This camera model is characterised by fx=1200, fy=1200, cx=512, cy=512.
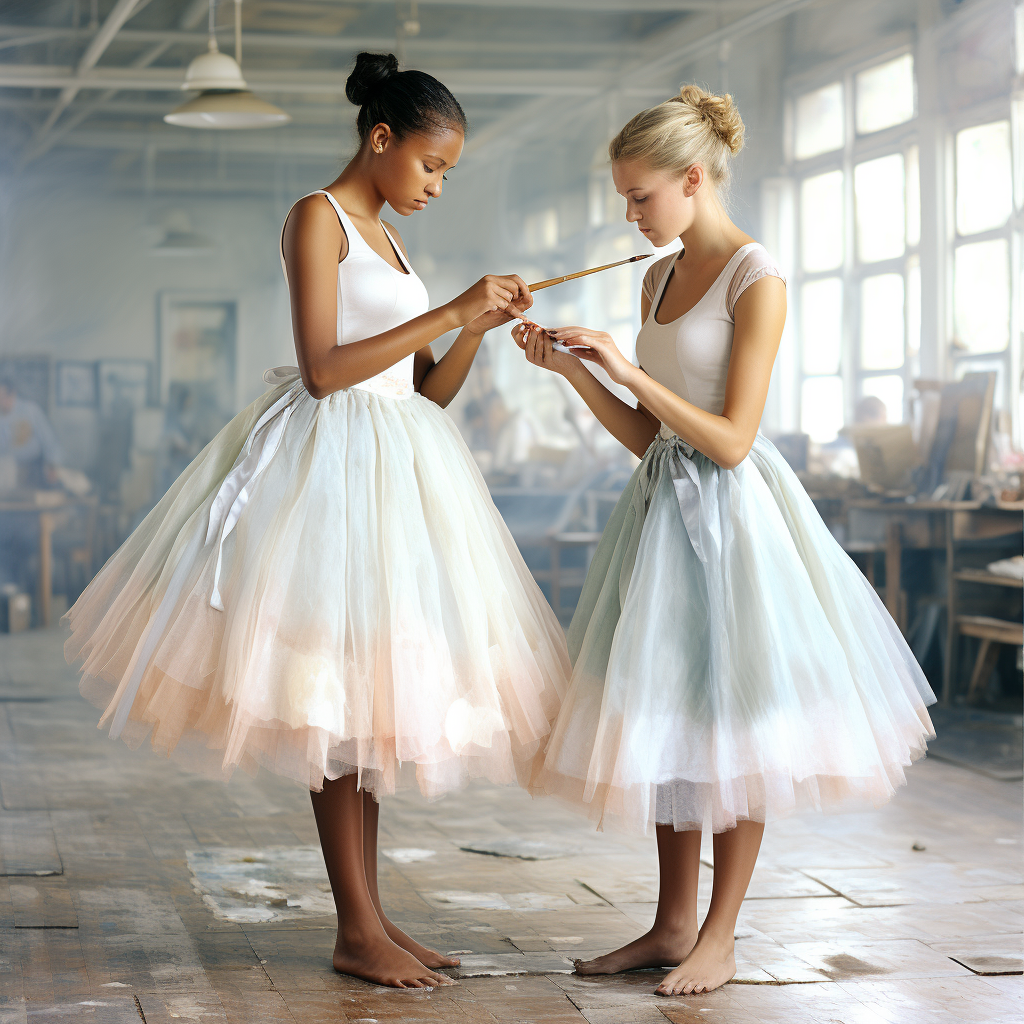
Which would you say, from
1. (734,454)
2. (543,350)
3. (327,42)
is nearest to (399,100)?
(543,350)

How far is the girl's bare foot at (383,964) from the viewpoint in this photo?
1914mm

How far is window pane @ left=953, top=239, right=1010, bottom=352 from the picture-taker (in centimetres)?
424

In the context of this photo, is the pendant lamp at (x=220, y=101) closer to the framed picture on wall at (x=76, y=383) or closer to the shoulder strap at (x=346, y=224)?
the framed picture on wall at (x=76, y=383)

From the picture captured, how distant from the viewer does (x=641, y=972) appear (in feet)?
6.64

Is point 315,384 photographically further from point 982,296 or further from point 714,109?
point 982,296

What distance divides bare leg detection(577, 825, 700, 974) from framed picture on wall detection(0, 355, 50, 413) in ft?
12.0

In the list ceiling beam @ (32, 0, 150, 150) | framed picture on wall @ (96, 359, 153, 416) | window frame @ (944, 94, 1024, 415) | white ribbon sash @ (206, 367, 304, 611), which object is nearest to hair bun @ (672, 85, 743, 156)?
white ribbon sash @ (206, 367, 304, 611)

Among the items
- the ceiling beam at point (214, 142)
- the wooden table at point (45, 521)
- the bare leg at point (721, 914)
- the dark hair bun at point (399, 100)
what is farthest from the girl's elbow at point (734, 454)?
the wooden table at point (45, 521)

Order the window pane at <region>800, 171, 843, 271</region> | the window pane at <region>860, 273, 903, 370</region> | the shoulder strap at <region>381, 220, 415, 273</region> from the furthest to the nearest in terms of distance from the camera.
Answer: the window pane at <region>800, 171, 843, 271</region>
the window pane at <region>860, 273, 903, 370</region>
the shoulder strap at <region>381, 220, 415, 273</region>

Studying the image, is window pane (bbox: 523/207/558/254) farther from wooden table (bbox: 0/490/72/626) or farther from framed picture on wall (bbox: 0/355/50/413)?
wooden table (bbox: 0/490/72/626)

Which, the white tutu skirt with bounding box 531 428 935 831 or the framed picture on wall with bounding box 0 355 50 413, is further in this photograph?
the framed picture on wall with bounding box 0 355 50 413

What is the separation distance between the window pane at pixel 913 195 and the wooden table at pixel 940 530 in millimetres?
993

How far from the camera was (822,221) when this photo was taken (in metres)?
4.73

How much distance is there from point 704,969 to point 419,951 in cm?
48
